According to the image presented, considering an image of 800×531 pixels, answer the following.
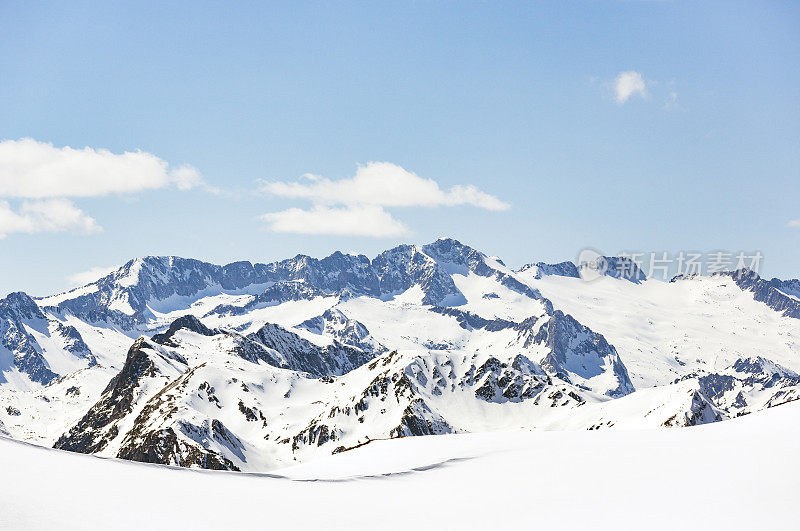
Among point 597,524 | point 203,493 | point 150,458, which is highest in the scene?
point 203,493

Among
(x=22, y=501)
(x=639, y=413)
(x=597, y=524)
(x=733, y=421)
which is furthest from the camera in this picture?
(x=639, y=413)

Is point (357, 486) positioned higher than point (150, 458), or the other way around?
point (357, 486)

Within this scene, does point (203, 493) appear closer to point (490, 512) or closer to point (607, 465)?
point (490, 512)

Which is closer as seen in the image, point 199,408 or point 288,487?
point 288,487

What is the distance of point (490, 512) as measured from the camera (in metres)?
12.5

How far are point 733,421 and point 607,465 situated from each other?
636cm

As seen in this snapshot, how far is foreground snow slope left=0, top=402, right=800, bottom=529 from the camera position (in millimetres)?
9508

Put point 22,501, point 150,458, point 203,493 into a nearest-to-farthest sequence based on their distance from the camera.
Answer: point 22,501, point 203,493, point 150,458

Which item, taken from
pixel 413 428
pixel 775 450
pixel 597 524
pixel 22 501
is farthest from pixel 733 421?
pixel 413 428

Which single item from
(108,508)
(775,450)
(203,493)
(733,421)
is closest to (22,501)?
(108,508)

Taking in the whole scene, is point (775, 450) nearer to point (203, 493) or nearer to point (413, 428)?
point (203, 493)

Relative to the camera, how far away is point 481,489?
14203mm

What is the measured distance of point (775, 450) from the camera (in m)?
15.4

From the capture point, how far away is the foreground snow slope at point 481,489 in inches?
374
